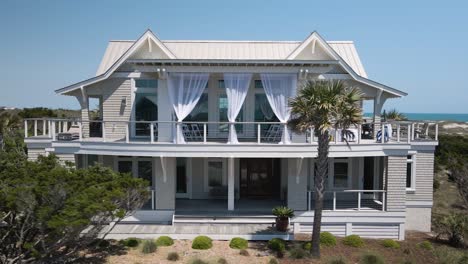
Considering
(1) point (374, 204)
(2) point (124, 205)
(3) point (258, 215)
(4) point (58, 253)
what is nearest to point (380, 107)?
(1) point (374, 204)

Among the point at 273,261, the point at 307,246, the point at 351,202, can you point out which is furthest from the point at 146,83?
the point at 351,202

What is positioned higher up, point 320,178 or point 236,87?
point 236,87

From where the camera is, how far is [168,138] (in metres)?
18.5

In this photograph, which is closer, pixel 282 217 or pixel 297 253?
pixel 297 253

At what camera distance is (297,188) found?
18.6 m

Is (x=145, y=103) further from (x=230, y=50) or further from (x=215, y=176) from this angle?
(x=230, y=50)

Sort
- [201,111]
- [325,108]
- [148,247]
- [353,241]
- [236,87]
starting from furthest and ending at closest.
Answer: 1. [201,111]
2. [236,87]
3. [353,241]
4. [148,247]
5. [325,108]

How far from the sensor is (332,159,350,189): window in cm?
2109

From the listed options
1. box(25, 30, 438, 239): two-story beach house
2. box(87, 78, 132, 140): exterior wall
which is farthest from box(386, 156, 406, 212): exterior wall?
box(87, 78, 132, 140): exterior wall

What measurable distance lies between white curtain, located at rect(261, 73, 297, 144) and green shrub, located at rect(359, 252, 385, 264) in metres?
6.59

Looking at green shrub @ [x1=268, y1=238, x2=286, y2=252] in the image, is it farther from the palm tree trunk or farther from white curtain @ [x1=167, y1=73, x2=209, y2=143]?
white curtain @ [x1=167, y1=73, x2=209, y2=143]

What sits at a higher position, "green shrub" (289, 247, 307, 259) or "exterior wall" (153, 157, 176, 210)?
"exterior wall" (153, 157, 176, 210)

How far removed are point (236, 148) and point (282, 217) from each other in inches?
140

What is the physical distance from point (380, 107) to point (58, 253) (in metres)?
17.2
